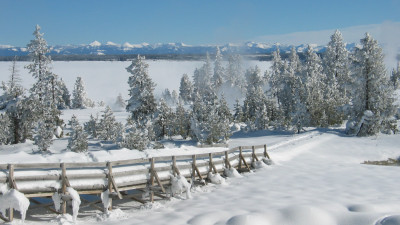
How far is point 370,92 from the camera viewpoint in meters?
42.4

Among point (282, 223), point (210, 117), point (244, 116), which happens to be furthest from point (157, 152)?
point (244, 116)

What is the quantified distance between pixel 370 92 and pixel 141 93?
93.8 ft

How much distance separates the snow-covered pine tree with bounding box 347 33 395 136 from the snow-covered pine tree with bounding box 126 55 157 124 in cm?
2558

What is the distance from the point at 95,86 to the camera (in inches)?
6688

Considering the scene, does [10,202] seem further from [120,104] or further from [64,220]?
[120,104]

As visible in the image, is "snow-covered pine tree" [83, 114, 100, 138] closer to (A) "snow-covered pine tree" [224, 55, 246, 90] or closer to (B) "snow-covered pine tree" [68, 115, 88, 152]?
(B) "snow-covered pine tree" [68, 115, 88, 152]

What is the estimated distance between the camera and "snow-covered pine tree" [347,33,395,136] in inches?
1628

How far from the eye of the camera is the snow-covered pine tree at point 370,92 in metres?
41.3

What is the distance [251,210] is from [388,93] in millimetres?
36789

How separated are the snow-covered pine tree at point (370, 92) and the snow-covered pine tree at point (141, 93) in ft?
83.9


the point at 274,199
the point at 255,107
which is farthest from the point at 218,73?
the point at 274,199

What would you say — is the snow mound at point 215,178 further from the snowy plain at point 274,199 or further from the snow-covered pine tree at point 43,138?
the snow-covered pine tree at point 43,138

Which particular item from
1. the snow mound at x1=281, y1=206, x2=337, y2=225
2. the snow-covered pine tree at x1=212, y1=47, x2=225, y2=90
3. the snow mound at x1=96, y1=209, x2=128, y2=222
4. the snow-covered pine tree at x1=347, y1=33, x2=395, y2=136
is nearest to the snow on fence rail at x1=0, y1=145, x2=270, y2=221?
the snow mound at x1=96, y1=209, x2=128, y2=222

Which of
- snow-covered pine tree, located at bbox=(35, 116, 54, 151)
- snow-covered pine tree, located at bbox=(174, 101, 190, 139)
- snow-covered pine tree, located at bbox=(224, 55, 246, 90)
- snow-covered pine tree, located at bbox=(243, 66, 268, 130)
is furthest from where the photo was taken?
snow-covered pine tree, located at bbox=(224, 55, 246, 90)
